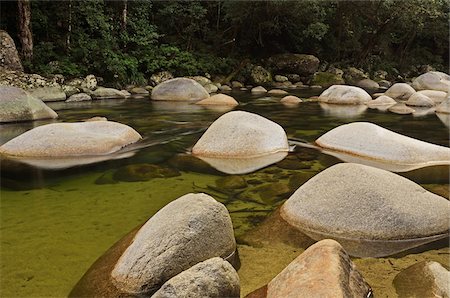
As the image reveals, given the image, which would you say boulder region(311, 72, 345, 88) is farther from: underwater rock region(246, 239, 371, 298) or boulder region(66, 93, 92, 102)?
underwater rock region(246, 239, 371, 298)

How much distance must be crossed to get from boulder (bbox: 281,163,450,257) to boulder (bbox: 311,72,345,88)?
17.7 metres

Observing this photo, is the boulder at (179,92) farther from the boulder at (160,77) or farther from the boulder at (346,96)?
the boulder at (346,96)

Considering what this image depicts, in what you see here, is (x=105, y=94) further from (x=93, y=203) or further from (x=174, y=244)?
(x=174, y=244)

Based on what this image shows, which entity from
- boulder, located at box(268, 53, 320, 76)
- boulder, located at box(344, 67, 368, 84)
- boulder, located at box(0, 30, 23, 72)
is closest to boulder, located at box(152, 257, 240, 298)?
boulder, located at box(0, 30, 23, 72)

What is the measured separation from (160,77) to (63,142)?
481 inches

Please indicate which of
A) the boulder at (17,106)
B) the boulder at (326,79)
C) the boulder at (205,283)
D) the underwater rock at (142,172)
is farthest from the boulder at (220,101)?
the boulder at (205,283)

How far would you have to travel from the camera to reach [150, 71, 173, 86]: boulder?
17.4 m

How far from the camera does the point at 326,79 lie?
21047mm

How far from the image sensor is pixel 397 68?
91.1ft

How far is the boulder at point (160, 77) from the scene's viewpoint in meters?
17.4

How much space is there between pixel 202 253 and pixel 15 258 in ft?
4.44

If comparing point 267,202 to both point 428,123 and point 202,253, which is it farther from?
point 428,123

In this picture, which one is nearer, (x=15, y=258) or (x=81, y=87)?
(x=15, y=258)

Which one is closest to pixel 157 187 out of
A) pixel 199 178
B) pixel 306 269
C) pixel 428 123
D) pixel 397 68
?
pixel 199 178
